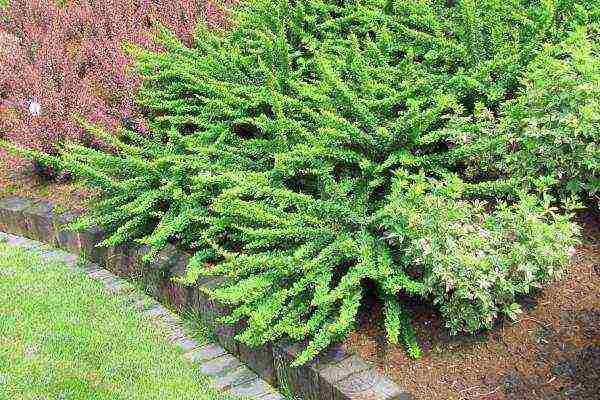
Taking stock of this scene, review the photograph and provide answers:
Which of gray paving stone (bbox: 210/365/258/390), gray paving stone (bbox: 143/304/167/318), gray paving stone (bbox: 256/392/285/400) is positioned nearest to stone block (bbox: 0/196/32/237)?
gray paving stone (bbox: 143/304/167/318)

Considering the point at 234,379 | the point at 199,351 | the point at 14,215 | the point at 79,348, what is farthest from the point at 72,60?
the point at 234,379

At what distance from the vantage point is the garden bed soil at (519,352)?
3.48m

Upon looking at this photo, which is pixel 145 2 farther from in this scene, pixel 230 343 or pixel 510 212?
pixel 510 212

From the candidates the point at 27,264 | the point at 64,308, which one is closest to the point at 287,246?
the point at 64,308

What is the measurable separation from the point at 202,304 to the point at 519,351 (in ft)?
5.77

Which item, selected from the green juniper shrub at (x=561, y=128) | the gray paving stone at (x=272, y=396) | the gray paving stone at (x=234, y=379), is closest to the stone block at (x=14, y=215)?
the gray paving stone at (x=234, y=379)

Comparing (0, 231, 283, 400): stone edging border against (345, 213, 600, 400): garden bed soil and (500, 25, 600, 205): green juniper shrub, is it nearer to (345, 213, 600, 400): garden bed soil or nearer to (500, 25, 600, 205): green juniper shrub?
(345, 213, 600, 400): garden bed soil

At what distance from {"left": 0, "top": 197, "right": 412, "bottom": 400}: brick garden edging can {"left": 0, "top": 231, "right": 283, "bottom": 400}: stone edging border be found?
0.05 m

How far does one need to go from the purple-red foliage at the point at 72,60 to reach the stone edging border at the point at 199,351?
3.23 feet

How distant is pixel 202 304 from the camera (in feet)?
14.9

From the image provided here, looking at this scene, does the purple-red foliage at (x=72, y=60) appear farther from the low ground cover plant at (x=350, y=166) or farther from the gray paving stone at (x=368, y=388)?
the gray paving stone at (x=368, y=388)

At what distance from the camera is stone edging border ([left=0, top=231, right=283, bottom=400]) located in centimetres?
409

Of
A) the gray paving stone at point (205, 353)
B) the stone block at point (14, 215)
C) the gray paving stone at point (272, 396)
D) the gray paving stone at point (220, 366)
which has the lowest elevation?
the stone block at point (14, 215)

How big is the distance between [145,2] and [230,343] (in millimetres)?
4090
